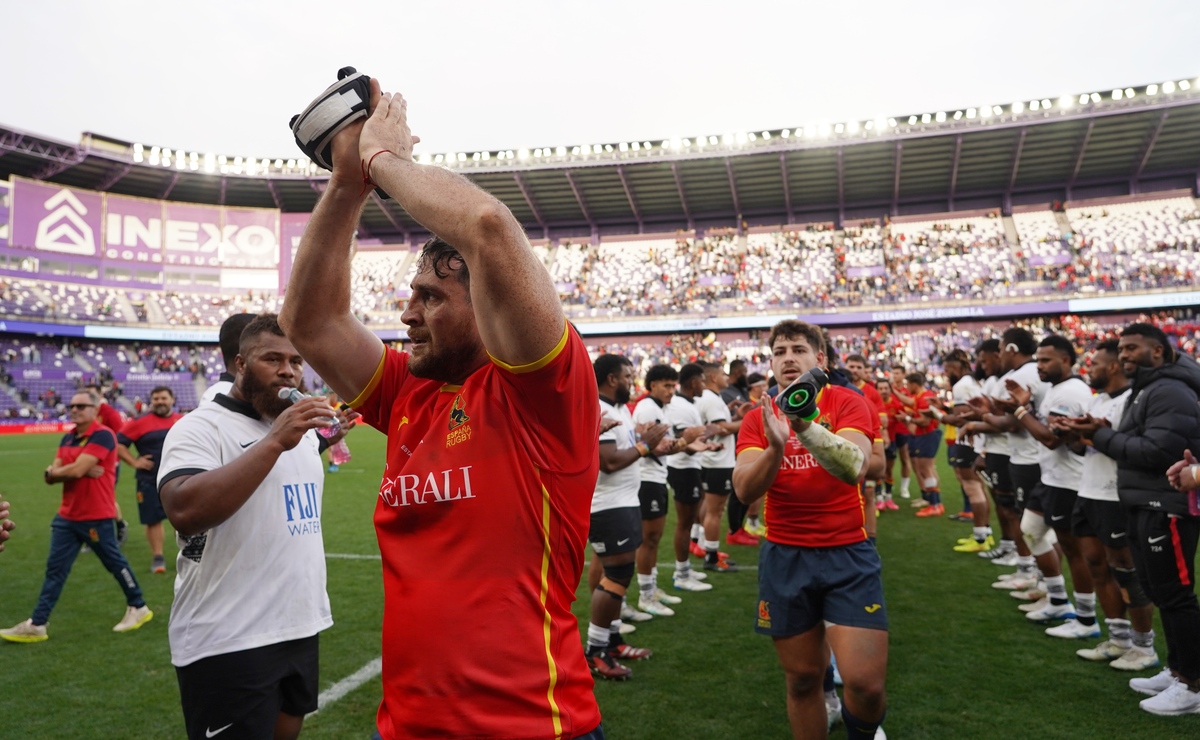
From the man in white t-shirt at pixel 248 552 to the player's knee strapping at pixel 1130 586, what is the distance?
594 cm

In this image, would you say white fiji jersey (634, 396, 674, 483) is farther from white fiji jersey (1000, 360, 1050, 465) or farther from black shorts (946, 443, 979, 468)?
black shorts (946, 443, 979, 468)

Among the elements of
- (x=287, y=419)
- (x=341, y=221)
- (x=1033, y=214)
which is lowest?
(x=287, y=419)

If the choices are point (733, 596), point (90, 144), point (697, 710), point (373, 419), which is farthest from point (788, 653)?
point (90, 144)

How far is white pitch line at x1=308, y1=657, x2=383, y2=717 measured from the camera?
5.09 m

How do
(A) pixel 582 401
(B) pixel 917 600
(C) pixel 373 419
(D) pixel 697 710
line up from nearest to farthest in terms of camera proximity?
(A) pixel 582 401 → (C) pixel 373 419 → (D) pixel 697 710 → (B) pixel 917 600

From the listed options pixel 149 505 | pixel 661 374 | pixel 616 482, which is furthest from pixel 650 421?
pixel 149 505

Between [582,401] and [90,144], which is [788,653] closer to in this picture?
[582,401]

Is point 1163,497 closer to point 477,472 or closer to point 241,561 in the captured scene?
point 477,472

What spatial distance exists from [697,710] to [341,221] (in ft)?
14.5

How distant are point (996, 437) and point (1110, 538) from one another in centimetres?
266

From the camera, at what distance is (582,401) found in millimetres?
1703

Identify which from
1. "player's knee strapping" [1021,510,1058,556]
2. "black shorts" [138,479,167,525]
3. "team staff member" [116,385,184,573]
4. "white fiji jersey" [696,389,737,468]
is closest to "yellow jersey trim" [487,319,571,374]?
"player's knee strapping" [1021,510,1058,556]

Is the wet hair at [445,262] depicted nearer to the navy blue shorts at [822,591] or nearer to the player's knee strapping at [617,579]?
the navy blue shorts at [822,591]

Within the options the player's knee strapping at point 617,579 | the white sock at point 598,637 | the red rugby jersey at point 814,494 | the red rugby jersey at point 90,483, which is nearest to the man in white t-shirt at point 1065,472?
the red rugby jersey at point 814,494
